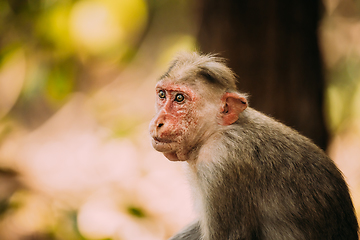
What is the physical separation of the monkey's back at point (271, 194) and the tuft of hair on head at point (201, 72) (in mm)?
454

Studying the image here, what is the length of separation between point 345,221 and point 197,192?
138 centimetres

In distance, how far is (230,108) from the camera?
3.71 m

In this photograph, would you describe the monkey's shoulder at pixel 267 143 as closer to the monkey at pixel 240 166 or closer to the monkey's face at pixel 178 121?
the monkey at pixel 240 166

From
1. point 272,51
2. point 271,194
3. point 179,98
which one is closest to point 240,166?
point 271,194

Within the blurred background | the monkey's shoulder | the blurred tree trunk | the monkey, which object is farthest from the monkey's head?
the blurred tree trunk

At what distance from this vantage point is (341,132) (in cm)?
1085

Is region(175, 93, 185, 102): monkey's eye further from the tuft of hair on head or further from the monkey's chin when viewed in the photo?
the monkey's chin

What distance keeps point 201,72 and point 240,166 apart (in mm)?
941

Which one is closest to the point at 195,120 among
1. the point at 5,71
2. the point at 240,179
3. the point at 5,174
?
the point at 240,179

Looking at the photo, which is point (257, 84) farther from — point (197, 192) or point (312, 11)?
point (197, 192)

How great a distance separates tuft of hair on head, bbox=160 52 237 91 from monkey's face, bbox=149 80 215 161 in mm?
101

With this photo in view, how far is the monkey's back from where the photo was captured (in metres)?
3.42

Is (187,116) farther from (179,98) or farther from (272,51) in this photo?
(272,51)

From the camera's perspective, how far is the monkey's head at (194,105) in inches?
142
